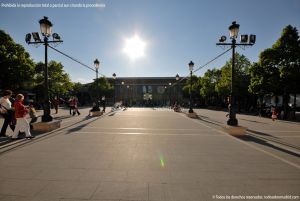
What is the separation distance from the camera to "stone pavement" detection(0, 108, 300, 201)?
13.5 ft

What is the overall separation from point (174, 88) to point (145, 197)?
324 feet

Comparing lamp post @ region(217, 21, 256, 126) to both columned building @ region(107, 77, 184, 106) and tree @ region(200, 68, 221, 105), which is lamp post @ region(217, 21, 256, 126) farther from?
columned building @ region(107, 77, 184, 106)

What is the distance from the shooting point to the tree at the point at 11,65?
29.8 meters

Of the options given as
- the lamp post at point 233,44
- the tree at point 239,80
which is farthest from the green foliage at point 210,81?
the lamp post at point 233,44

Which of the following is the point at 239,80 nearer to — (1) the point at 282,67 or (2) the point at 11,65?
(1) the point at 282,67

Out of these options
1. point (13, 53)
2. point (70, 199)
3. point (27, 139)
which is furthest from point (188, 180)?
point (13, 53)

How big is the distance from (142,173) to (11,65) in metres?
31.0

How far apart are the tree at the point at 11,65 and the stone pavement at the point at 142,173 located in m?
26.5

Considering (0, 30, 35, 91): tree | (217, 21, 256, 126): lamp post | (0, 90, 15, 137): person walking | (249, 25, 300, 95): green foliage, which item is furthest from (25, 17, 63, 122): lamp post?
(0, 30, 35, 91): tree

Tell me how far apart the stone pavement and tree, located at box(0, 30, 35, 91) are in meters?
26.5

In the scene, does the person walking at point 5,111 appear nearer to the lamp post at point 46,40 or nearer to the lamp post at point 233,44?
the lamp post at point 46,40

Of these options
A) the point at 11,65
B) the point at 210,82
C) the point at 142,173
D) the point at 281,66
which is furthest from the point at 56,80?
the point at 142,173

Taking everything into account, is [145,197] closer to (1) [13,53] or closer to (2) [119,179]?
(2) [119,179]

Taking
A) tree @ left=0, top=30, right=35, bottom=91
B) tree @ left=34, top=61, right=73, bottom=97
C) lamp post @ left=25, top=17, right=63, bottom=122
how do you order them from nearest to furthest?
lamp post @ left=25, top=17, right=63, bottom=122, tree @ left=0, top=30, right=35, bottom=91, tree @ left=34, top=61, right=73, bottom=97
